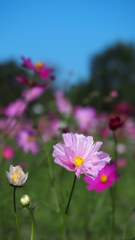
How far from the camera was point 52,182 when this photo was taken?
884mm

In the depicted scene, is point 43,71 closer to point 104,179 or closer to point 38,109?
point 104,179

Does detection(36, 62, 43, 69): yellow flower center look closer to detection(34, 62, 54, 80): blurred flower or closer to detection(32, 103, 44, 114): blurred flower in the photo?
detection(34, 62, 54, 80): blurred flower

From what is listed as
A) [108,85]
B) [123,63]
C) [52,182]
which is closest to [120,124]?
[52,182]

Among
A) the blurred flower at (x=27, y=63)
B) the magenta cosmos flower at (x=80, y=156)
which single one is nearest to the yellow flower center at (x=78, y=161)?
the magenta cosmos flower at (x=80, y=156)

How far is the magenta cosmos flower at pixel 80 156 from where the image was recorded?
528 mm

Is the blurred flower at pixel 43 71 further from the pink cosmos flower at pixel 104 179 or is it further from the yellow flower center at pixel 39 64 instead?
the pink cosmos flower at pixel 104 179

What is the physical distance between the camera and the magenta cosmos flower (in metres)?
0.53

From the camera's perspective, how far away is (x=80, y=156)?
569mm

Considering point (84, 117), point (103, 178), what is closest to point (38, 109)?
point (84, 117)

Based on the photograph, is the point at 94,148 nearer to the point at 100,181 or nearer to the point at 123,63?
the point at 100,181

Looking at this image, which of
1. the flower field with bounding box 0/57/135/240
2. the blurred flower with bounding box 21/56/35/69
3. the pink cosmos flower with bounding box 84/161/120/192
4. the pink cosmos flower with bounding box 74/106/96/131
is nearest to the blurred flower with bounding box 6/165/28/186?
the flower field with bounding box 0/57/135/240

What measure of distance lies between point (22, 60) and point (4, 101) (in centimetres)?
369

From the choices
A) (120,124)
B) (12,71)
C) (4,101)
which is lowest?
(120,124)

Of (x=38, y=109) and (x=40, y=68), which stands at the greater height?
(x=38, y=109)
